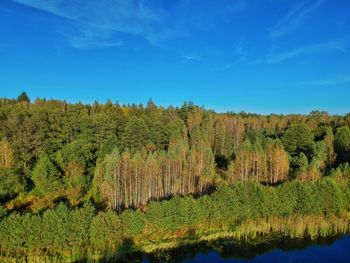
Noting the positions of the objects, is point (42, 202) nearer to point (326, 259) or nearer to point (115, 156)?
point (115, 156)

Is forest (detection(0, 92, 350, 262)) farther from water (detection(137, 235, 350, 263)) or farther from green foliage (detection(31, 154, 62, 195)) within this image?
water (detection(137, 235, 350, 263))

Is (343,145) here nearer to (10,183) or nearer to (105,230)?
(105,230)

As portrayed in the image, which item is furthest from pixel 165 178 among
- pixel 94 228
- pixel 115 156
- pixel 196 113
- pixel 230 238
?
pixel 196 113

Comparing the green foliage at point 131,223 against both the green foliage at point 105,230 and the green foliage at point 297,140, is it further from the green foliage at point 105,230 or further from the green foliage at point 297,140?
the green foliage at point 297,140

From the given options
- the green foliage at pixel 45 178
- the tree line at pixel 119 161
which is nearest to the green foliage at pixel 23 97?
the tree line at pixel 119 161

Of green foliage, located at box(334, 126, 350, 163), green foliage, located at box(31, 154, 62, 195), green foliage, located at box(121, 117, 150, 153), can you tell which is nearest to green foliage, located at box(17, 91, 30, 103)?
green foliage, located at box(121, 117, 150, 153)

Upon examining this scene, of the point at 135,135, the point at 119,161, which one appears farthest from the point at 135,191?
the point at 135,135
